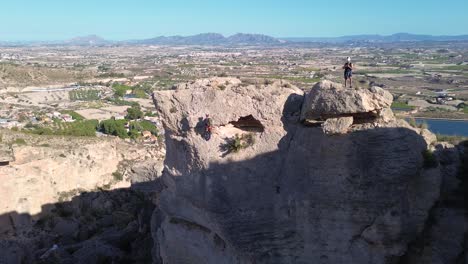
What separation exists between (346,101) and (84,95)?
10491 cm

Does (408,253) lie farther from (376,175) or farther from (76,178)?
(76,178)

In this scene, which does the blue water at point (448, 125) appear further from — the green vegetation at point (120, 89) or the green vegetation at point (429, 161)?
the green vegetation at point (120, 89)

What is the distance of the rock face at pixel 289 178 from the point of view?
40.0 ft

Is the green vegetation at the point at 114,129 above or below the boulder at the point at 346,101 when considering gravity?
below

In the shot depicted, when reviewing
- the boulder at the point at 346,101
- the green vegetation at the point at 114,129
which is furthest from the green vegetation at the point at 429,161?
the green vegetation at the point at 114,129

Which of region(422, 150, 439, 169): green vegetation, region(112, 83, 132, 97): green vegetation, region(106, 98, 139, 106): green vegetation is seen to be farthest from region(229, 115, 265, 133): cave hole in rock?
region(112, 83, 132, 97): green vegetation

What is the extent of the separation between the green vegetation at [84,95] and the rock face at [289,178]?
304 ft

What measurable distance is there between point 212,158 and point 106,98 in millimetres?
94000

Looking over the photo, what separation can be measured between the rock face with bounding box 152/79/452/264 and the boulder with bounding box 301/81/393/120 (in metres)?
0.03

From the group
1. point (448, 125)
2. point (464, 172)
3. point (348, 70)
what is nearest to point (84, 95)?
point (448, 125)

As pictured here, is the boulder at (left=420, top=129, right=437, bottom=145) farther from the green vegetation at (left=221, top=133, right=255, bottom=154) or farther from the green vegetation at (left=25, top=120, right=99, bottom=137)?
the green vegetation at (left=25, top=120, right=99, bottom=137)

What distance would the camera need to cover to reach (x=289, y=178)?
13.5 meters

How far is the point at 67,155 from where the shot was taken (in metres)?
33.5

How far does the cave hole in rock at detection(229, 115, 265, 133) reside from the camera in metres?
14.1
